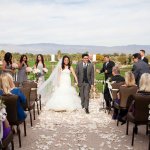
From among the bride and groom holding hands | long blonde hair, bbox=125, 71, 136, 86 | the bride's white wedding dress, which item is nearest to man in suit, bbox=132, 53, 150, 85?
the bride and groom holding hands

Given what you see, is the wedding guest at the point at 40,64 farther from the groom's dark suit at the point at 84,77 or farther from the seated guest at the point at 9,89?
the seated guest at the point at 9,89

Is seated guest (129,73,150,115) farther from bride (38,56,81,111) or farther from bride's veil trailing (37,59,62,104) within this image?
bride's veil trailing (37,59,62,104)

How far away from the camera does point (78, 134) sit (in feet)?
30.4

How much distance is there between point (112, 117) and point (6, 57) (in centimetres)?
463

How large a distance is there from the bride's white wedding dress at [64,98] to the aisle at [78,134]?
114 cm

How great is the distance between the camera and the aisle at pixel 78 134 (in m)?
8.13

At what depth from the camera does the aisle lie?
8.13 m

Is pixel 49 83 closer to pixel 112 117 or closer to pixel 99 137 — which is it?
pixel 112 117

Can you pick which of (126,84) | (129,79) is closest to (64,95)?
(126,84)

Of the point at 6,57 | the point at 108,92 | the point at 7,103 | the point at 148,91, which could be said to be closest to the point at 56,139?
the point at 7,103

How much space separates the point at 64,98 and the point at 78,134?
443 cm

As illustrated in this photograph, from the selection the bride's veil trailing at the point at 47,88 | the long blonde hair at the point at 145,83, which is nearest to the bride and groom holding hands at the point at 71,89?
the bride's veil trailing at the point at 47,88

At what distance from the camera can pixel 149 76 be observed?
8.57 m

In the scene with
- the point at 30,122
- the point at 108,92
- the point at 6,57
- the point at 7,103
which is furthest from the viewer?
the point at 6,57
